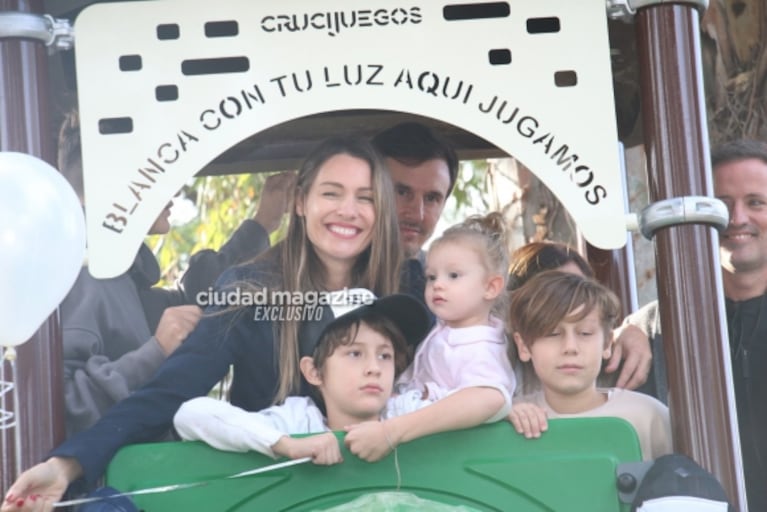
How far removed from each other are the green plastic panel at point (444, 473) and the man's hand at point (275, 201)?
2.96ft

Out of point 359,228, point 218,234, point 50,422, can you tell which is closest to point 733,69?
point 218,234

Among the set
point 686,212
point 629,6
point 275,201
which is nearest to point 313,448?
point 275,201

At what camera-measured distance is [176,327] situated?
654cm

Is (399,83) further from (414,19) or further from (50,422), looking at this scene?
(50,422)

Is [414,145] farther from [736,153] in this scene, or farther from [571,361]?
[736,153]

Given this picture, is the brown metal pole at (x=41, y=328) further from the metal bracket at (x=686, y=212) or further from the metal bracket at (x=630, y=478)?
the metal bracket at (x=686, y=212)

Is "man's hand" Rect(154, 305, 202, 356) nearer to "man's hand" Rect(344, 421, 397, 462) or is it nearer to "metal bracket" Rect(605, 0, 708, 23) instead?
"man's hand" Rect(344, 421, 397, 462)

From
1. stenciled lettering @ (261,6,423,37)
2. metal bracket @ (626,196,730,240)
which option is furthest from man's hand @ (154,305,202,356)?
metal bracket @ (626,196,730,240)

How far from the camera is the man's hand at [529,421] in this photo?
625 cm

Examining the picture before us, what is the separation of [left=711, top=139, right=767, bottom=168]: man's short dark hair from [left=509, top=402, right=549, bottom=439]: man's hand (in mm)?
1367

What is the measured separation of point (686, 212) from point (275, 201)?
1.40 meters

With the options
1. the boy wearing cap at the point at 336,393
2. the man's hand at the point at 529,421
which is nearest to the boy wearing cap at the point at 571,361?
the man's hand at the point at 529,421

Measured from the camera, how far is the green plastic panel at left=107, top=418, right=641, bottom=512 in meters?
6.23

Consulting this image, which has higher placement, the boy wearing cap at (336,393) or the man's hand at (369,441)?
the boy wearing cap at (336,393)
